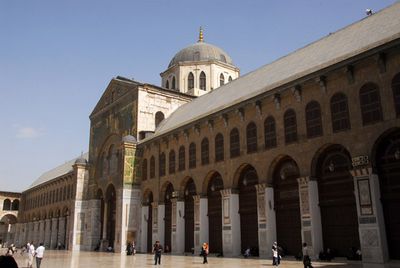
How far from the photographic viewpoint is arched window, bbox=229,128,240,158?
90.4ft

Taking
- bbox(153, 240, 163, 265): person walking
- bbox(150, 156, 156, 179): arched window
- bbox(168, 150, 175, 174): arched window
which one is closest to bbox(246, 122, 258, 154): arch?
bbox(153, 240, 163, 265): person walking

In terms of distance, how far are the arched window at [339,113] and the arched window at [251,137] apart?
602cm

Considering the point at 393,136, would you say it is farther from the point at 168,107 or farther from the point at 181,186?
the point at 168,107

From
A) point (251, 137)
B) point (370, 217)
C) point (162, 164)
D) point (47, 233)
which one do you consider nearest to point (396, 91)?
point (370, 217)

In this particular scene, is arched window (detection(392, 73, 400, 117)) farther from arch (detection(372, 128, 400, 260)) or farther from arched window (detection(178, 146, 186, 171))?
arched window (detection(178, 146, 186, 171))

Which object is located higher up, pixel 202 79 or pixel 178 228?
pixel 202 79

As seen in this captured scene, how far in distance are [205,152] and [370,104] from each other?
1356cm

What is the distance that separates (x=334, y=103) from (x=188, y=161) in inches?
542

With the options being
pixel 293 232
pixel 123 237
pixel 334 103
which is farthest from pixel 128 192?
pixel 334 103

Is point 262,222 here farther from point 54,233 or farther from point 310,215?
point 54,233

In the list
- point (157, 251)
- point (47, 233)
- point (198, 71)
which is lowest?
point (157, 251)

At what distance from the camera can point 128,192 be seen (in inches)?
1473

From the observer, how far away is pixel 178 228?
1268 inches

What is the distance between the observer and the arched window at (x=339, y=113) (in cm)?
2084
